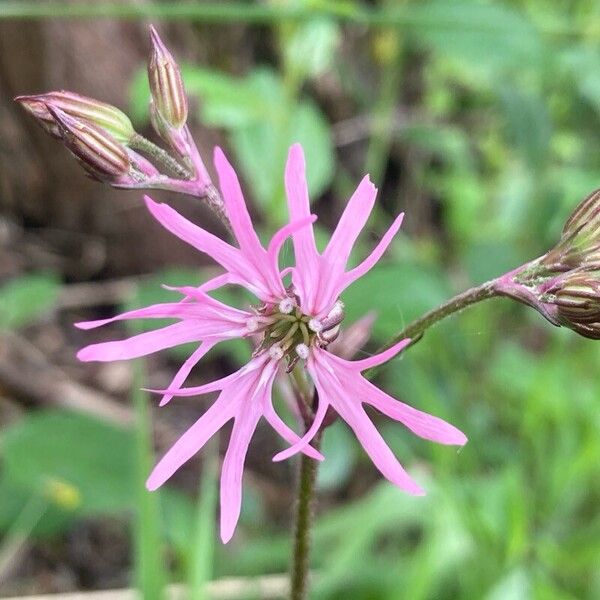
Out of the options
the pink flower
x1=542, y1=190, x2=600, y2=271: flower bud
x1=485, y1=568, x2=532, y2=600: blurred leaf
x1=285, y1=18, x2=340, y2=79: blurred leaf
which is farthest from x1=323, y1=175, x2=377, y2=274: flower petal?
x1=285, y1=18, x2=340, y2=79: blurred leaf

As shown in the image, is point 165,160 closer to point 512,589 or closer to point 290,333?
point 290,333

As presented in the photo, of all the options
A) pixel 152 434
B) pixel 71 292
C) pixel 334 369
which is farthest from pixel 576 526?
pixel 71 292

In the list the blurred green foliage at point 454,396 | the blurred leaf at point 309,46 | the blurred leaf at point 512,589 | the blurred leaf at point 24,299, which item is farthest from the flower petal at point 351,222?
the blurred leaf at point 24,299

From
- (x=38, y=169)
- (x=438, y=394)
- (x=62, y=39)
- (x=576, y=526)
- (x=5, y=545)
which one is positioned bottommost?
(x=5, y=545)

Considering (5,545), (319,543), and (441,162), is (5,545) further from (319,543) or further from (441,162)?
(441,162)

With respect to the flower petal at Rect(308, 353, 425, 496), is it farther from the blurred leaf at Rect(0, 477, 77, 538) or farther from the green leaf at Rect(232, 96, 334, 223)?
the blurred leaf at Rect(0, 477, 77, 538)

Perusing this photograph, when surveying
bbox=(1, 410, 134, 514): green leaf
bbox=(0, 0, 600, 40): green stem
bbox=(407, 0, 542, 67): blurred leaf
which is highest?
bbox=(407, 0, 542, 67): blurred leaf


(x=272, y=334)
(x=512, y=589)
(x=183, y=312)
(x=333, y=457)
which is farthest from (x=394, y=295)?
(x=183, y=312)
